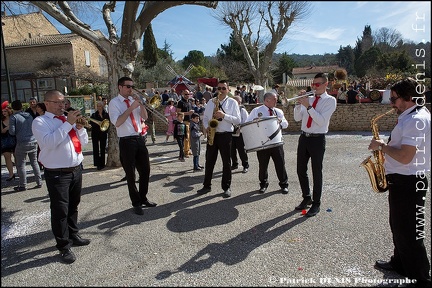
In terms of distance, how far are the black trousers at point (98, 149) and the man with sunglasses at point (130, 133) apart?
3353 millimetres

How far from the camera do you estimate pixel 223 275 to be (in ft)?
10.5

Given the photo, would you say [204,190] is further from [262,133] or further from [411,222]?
[411,222]

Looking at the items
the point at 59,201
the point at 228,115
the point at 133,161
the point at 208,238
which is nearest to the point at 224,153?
the point at 228,115

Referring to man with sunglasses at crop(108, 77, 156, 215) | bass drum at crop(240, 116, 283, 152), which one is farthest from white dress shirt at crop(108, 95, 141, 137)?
bass drum at crop(240, 116, 283, 152)

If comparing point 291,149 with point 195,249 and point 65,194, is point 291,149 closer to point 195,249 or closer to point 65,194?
point 195,249

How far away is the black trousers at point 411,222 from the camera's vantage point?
2.79m

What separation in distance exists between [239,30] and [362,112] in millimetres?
11432

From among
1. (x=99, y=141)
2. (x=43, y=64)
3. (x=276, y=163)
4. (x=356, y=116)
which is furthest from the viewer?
(x=43, y=64)

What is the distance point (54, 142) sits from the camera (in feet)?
11.2

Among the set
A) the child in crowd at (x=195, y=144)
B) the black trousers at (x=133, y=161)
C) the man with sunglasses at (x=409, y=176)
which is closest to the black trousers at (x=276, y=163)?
the black trousers at (x=133, y=161)

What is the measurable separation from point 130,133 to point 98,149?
3.73m

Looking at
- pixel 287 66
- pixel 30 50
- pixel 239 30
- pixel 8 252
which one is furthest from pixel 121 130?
pixel 287 66

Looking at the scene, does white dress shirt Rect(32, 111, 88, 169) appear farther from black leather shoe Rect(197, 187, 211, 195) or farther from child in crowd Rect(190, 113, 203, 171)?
child in crowd Rect(190, 113, 203, 171)

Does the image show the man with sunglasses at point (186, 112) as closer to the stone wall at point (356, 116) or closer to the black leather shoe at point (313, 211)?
the black leather shoe at point (313, 211)
